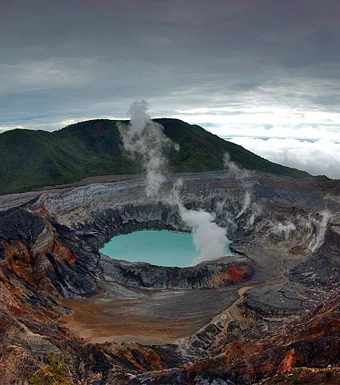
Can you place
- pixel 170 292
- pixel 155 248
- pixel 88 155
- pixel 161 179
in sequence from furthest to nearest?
pixel 88 155 < pixel 161 179 < pixel 155 248 < pixel 170 292

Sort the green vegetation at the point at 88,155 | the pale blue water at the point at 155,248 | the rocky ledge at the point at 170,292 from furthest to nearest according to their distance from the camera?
the green vegetation at the point at 88,155, the pale blue water at the point at 155,248, the rocky ledge at the point at 170,292

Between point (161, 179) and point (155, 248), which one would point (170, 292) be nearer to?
point (155, 248)

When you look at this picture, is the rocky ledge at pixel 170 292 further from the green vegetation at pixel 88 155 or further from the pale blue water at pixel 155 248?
the green vegetation at pixel 88 155

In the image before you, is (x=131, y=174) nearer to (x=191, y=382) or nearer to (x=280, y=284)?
(x=280, y=284)

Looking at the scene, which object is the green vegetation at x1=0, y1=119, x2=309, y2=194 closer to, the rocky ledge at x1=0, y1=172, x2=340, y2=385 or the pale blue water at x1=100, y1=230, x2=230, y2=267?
the rocky ledge at x1=0, y1=172, x2=340, y2=385

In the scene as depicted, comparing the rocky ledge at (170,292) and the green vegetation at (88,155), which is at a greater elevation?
the green vegetation at (88,155)

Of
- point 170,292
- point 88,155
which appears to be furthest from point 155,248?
point 88,155

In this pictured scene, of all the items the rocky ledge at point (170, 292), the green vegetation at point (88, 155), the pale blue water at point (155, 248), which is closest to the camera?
the rocky ledge at point (170, 292)
